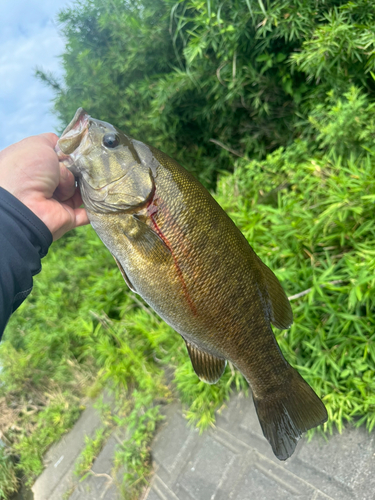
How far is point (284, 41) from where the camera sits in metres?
3.41

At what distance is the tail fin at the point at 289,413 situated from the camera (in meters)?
1.25

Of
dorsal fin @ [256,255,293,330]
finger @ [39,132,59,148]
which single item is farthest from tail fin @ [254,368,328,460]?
finger @ [39,132,59,148]

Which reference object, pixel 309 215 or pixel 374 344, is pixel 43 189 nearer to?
pixel 309 215

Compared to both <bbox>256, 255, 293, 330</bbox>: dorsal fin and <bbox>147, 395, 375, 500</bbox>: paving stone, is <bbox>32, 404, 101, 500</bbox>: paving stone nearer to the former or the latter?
<bbox>147, 395, 375, 500</bbox>: paving stone

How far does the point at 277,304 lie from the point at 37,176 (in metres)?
1.13

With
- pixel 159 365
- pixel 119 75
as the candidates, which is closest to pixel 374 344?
pixel 159 365

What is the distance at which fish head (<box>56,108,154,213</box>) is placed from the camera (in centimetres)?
127

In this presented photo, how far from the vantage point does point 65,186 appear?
5.36 feet

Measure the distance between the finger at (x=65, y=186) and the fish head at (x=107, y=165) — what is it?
0.23m

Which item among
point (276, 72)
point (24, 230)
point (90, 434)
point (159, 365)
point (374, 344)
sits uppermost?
point (24, 230)

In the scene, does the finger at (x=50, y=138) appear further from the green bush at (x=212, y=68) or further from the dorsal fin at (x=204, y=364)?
the green bush at (x=212, y=68)

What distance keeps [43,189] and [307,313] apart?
5.93 feet

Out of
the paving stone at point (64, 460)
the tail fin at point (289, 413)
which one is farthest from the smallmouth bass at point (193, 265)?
the paving stone at point (64, 460)

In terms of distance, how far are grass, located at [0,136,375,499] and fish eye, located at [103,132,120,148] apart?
4.96 ft
